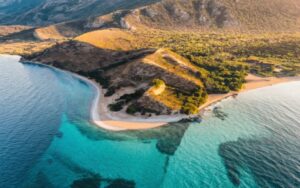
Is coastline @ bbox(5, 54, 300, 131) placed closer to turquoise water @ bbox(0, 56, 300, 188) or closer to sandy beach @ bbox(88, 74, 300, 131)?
sandy beach @ bbox(88, 74, 300, 131)

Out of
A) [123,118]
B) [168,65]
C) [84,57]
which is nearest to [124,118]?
[123,118]

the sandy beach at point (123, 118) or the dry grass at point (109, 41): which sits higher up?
the dry grass at point (109, 41)

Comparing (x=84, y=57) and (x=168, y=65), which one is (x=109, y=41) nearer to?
(x=84, y=57)

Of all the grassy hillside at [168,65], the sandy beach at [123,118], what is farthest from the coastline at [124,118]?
the grassy hillside at [168,65]

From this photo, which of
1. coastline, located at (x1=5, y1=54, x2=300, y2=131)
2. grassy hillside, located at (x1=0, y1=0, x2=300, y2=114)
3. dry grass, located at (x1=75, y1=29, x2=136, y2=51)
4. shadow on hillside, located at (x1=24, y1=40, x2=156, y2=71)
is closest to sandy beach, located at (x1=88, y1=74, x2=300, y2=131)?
coastline, located at (x1=5, y1=54, x2=300, y2=131)

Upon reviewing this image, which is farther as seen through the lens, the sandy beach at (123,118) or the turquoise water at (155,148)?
the sandy beach at (123,118)

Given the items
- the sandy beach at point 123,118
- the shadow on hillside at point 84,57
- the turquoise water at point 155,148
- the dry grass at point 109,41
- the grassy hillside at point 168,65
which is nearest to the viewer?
the turquoise water at point 155,148

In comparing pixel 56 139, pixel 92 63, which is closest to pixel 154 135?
pixel 56 139

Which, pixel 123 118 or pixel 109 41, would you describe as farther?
pixel 109 41

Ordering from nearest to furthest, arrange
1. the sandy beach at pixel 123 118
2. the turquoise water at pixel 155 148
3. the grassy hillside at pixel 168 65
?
the turquoise water at pixel 155 148, the sandy beach at pixel 123 118, the grassy hillside at pixel 168 65

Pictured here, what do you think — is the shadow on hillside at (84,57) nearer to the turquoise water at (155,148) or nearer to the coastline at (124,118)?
the coastline at (124,118)
